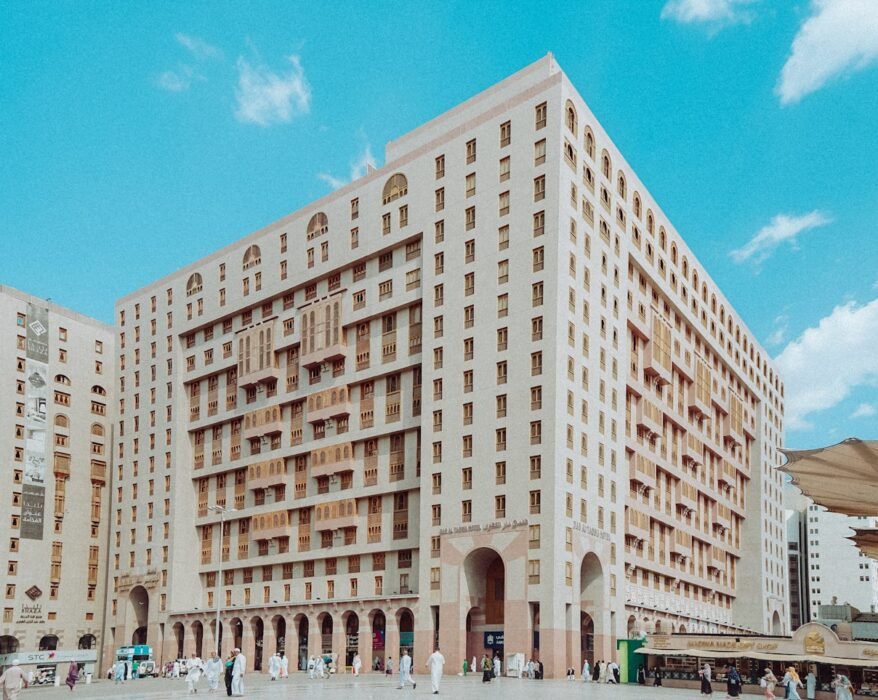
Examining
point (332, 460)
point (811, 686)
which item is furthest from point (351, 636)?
point (811, 686)

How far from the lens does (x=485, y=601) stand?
77.5 m

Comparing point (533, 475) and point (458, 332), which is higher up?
point (458, 332)

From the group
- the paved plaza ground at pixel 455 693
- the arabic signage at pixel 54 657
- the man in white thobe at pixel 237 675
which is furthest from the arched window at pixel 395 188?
the man in white thobe at pixel 237 675

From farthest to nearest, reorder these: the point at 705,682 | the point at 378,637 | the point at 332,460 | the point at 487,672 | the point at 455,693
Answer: the point at 332,460 < the point at 378,637 < the point at 487,672 < the point at 705,682 < the point at 455,693

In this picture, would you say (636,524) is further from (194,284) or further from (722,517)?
(194,284)

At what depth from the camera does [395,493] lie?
84.2m

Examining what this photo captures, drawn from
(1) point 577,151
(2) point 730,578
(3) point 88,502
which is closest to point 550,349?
(1) point 577,151

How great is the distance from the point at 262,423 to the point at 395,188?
24.5 meters

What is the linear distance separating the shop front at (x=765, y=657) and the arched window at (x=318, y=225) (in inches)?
1820

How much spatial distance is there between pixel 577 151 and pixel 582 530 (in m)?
27.7

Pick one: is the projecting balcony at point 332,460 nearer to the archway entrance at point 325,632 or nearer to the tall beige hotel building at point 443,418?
the tall beige hotel building at point 443,418

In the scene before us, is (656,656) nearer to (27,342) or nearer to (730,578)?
(730,578)

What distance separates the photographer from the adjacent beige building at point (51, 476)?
11044cm

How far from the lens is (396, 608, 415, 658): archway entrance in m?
78.9
